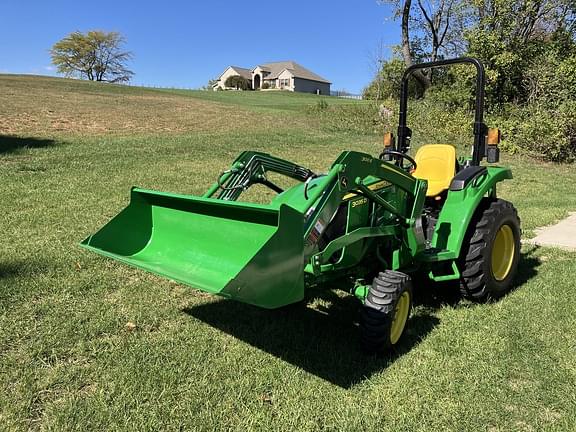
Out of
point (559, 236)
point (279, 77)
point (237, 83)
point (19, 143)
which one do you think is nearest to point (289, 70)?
point (279, 77)

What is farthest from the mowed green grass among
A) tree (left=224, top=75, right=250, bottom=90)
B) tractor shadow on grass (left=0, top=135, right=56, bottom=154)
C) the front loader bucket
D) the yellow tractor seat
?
tree (left=224, top=75, right=250, bottom=90)

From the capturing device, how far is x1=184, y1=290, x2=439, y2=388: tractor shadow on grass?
3324 mm

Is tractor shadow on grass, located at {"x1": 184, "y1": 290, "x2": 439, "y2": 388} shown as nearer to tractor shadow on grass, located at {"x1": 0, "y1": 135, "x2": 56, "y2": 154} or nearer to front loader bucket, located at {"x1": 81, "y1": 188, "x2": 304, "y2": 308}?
front loader bucket, located at {"x1": 81, "y1": 188, "x2": 304, "y2": 308}

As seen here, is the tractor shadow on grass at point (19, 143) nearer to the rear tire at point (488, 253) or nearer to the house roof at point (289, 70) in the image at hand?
the rear tire at point (488, 253)

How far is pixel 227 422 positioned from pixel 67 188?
6348 millimetres

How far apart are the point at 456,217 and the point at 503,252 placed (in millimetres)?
950

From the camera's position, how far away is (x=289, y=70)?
79562 millimetres

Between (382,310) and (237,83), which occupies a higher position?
(237,83)

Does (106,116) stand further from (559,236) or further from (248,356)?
Result: (248,356)

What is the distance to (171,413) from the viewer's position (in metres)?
2.74

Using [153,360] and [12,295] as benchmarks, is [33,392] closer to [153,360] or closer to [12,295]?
[153,360]

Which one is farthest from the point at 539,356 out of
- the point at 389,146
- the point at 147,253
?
the point at 147,253

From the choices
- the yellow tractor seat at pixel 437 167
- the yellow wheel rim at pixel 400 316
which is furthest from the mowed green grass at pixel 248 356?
the yellow tractor seat at pixel 437 167

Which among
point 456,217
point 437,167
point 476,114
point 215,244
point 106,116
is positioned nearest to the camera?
point 215,244
